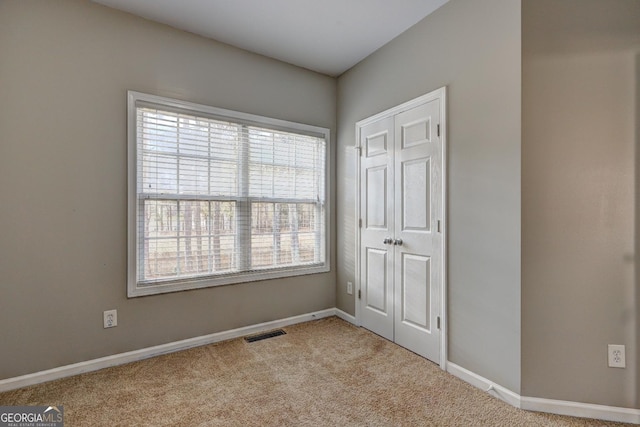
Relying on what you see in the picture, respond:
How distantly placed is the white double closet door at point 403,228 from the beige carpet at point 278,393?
304 mm

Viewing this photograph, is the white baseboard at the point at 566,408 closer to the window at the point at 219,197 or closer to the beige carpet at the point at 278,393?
the beige carpet at the point at 278,393

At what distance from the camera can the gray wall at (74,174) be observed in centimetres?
207

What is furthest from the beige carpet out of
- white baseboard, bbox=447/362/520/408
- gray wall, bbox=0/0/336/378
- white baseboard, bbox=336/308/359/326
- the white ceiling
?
the white ceiling

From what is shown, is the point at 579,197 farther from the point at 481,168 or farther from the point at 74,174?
the point at 74,174

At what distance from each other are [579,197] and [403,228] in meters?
1.22

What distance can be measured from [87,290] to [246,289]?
1.25 metres

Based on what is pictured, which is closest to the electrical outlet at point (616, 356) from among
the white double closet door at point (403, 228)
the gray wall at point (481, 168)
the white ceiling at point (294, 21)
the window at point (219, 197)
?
the gray wall at point (481, 168)

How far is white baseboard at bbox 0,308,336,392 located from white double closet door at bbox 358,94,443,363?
0.93m

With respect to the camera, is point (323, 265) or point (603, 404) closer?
point (603, 404)

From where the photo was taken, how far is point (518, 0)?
1.87m

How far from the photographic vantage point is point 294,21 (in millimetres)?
2545

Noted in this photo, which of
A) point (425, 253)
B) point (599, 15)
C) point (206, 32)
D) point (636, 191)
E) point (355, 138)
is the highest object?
point (206, 32)

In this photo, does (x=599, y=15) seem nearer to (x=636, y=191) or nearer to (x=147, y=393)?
(x=636, y=191)

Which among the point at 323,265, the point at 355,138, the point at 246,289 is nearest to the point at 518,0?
the point at 355,138
